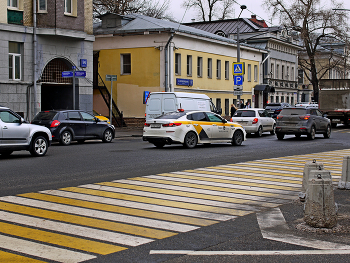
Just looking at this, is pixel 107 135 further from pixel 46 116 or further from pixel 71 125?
pixel 46 116

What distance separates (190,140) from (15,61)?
12.9 m

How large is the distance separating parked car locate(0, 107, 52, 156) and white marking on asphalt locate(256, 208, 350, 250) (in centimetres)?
991

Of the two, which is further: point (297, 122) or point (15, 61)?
point (15, 61)

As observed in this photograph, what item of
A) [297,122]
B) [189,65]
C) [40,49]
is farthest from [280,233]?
[189,65]

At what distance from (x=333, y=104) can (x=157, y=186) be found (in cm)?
3006

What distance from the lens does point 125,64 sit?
134ft

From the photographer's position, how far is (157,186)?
974 cm

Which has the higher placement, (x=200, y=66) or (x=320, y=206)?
(x=200, y=66)

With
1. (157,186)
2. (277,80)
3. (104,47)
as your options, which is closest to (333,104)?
(104,47)

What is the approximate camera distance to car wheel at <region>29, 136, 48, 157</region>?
16.0m

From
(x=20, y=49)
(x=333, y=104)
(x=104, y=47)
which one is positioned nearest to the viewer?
(x=20, y=49)

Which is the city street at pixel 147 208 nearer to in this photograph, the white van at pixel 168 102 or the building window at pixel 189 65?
the white van at pixel 168 102


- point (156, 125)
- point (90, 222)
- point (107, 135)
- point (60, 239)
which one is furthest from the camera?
point (107, 135)

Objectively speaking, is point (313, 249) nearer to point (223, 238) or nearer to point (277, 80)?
point (223, 238)
